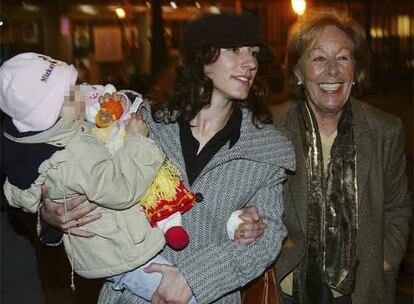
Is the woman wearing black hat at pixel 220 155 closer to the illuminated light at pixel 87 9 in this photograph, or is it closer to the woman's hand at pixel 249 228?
the woman's hand at pixel 249 228

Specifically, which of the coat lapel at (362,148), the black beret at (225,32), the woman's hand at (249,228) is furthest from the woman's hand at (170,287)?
the coat lapel at (362,148)

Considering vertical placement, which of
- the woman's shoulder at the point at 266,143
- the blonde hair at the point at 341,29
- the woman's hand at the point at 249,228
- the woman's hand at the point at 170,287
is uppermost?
the blonde hair at the point at 341,29

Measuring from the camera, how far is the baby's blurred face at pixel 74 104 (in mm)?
2779

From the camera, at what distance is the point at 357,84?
12.5ft

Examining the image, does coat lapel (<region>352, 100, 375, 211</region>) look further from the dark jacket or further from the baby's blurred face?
the baby's blurred face

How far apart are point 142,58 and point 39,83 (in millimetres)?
21251

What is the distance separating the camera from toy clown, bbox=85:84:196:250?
2852 mm

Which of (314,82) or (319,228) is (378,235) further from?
(314,82)

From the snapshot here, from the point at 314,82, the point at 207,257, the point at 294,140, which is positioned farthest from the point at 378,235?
the point at 207,257

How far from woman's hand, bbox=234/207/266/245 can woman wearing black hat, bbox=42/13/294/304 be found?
0.02 meters

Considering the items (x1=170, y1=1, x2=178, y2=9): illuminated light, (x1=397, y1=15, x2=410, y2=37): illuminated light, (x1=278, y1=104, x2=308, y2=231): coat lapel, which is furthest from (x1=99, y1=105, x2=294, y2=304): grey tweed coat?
(x1=397, y1=15, x2=410, y2=37): illuminated light

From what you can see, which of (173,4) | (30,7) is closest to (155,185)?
(173,4)

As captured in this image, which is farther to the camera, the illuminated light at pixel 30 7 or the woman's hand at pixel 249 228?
the illuminated light at pixel 30 7

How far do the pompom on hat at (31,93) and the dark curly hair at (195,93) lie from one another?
0.65 metres
